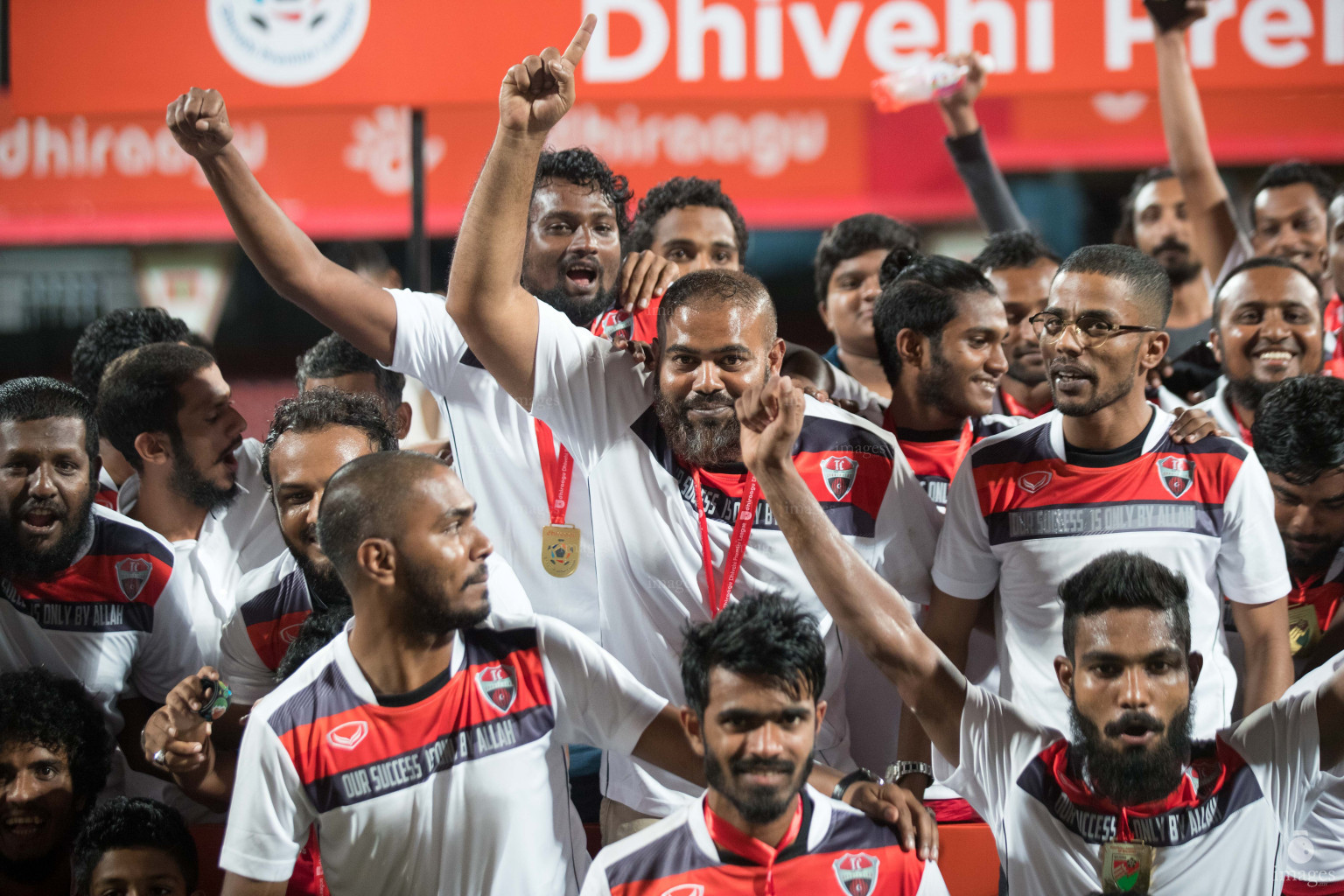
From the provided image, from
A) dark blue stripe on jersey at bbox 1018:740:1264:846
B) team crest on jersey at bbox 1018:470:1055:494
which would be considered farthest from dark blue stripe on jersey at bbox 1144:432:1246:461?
dark blue stripe on jersey at bbox 1018:740:1264:846

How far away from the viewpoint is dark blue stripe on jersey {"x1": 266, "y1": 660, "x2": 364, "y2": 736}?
Result: 2.21 m

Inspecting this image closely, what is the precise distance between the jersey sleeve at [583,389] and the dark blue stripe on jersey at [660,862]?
35.2 inches

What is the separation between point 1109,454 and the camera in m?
2.79

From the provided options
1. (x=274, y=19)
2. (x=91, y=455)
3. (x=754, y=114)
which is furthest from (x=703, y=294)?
(x=274, y=19)

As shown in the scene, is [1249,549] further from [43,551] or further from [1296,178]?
[43,551]

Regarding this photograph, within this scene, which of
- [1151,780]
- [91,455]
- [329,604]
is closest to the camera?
[1151,780]

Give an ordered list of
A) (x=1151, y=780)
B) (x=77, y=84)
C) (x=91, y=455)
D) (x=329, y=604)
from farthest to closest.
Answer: (x=77, y=84), (x=91, y=455), (x=329, y=604), (x=1151, y=780)

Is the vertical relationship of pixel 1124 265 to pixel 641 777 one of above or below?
above

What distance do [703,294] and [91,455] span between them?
5.48 feet

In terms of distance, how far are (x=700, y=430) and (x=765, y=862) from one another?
876 millimetres

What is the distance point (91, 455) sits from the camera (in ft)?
10.4

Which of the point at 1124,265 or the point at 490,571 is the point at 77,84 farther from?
the point at 1124,265

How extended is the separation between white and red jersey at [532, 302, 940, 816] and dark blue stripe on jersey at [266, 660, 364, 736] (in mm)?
673

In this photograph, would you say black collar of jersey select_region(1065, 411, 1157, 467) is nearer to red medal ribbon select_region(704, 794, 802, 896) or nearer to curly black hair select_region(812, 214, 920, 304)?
red medal ribbon select_region(704, 794, 802, 896)
